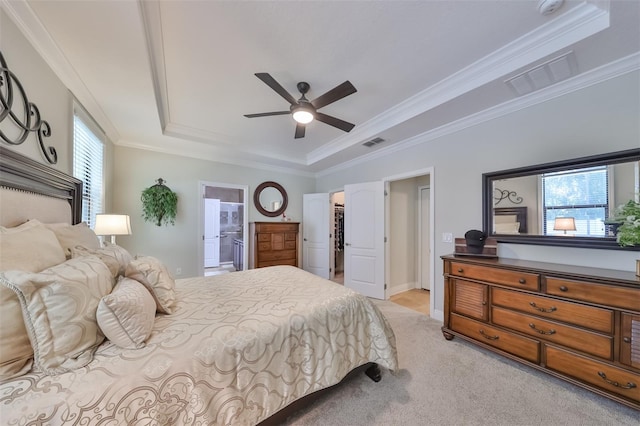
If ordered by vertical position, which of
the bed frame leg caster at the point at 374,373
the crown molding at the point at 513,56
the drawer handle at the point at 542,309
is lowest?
the bed frame leg caster at the point at 374,373

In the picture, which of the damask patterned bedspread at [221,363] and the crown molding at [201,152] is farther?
the crown molding at [201,152]

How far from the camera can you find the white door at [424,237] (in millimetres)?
4406

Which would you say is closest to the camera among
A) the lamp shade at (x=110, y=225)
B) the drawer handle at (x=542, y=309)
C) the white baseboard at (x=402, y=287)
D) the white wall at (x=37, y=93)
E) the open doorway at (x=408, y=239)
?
the white wall at (x=37, y=93)

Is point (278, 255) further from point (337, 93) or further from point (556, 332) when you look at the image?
point (556, 332)

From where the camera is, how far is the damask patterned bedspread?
0.84 meters

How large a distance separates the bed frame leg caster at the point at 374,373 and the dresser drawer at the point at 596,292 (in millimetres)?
1504

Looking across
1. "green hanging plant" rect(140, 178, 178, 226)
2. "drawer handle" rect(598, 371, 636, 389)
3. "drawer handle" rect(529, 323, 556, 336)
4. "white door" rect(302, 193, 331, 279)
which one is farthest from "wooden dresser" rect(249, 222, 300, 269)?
"drawer handle" rect(598, 371, 636, 389)

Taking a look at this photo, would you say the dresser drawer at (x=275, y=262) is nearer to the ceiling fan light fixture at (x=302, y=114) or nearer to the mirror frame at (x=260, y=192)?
the mirror frame at (x=260, y=192)

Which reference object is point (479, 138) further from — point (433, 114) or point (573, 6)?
point (573, 6)

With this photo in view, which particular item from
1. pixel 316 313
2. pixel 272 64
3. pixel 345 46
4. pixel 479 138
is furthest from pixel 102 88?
pixel 479 138

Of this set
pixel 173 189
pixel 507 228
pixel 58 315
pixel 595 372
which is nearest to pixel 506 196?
pixel 507 228

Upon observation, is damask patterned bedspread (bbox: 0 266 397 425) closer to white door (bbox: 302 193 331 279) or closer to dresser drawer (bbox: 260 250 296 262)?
dresser drawer (bbox: 260 250 296 262)

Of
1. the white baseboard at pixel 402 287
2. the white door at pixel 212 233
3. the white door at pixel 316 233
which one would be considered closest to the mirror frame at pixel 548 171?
the white baseboard at pixel 402 287

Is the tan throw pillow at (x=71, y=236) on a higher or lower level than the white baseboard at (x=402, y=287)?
higher
